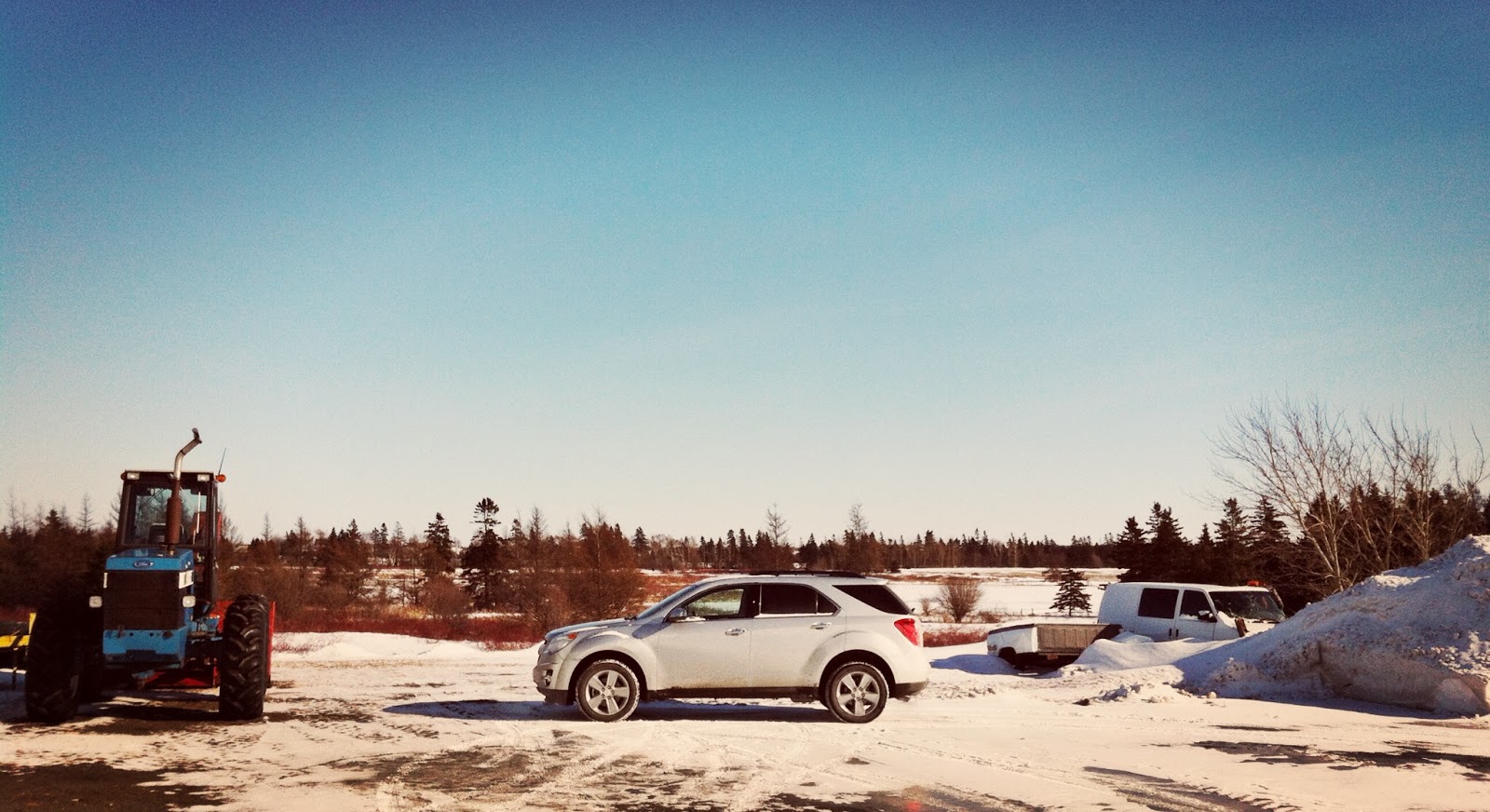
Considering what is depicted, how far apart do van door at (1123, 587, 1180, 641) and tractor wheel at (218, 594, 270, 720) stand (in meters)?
15.7

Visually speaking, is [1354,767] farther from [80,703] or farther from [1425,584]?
[80,703]

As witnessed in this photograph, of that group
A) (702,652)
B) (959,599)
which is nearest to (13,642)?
(702,652)

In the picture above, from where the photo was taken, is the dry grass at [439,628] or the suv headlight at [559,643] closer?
the suv headlight at [559,643]

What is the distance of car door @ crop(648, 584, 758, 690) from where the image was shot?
494 inches

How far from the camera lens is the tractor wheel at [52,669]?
1157 cm

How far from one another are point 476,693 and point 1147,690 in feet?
33.6

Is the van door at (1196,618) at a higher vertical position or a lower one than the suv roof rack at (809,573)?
lower

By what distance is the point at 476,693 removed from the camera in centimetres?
1584

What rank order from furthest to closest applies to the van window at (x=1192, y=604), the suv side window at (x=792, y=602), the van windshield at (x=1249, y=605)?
1. the van windshield at (x=1249, y=605)
2. the van window at (x=1192, y=604)
3. the suv side window at (x=792, y=602)

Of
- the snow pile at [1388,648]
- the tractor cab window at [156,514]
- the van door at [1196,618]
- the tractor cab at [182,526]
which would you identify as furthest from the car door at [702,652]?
the van door at [1196,618]

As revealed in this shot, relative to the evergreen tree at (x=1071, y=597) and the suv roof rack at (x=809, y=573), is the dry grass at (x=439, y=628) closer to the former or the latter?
the suv roof rack at (x=809, y=573)

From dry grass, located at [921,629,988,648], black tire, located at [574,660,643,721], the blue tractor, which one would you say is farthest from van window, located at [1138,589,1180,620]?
the blue tractor

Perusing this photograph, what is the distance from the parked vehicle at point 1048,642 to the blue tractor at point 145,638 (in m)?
13.3

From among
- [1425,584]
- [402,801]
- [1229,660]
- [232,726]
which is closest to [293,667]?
[232,726]
